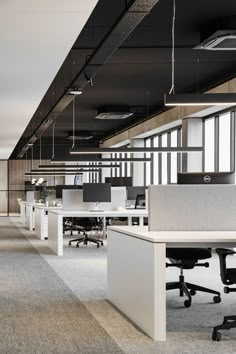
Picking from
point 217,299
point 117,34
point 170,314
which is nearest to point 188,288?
point 217,299

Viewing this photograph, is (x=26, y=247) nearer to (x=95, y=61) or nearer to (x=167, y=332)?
(x=95, y=61)

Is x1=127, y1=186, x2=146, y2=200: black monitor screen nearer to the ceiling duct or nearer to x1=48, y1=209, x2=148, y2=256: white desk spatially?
x1=48, y1=209, x2=148, y2=256: white desk

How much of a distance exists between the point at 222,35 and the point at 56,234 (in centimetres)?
507

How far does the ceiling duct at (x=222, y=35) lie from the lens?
8.34 meters

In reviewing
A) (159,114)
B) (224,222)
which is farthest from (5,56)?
(159,114)

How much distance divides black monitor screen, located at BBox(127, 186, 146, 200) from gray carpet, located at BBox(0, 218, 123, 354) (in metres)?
7.68

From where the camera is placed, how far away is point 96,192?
12336 millimetres

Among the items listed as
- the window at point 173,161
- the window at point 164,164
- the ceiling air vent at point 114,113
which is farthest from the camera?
the window at point 164,164

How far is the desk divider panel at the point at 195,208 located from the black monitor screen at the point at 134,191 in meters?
11.1

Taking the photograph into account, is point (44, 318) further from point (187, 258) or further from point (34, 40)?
point (34, 40)

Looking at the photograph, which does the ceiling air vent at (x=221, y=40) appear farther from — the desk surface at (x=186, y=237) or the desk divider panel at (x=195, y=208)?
the desk surface at (x=186, y=237)

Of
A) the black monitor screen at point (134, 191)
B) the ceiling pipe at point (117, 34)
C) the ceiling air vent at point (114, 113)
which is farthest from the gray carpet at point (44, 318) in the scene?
the ceiling air vent at point (114, 113)

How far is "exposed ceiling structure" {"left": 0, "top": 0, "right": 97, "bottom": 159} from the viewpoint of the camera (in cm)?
642

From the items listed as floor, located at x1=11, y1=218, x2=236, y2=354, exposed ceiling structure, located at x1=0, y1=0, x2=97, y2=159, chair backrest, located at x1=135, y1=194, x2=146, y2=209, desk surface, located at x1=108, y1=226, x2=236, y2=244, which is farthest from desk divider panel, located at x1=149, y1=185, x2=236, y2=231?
chair backrest, located at x1=135, y1=194, x2=146, y2=209
